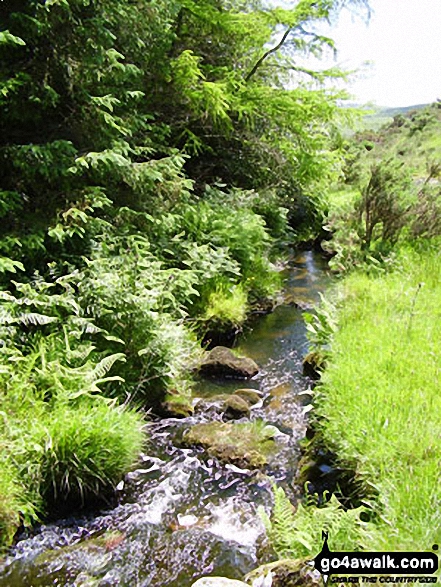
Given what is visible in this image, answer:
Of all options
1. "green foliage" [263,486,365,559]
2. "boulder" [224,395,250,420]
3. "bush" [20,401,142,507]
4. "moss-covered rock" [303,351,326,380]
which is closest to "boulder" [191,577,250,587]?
"green foliage" [263,486,365,559]

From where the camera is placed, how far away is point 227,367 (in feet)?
23.0

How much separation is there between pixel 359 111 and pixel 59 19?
9.26 metres

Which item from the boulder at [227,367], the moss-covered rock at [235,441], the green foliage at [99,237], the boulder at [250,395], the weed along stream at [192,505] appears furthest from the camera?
the boulder at [227,367]

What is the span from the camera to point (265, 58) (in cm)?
1277

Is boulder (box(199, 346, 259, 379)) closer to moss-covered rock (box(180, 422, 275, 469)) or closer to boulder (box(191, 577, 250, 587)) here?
moss-covered rock (box(180, 422, 275, 469))

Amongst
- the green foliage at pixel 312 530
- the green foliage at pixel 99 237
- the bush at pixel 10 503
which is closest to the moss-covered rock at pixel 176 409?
the green foliage at pixel 99 237

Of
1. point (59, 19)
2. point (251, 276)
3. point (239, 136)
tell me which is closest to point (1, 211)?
point (59, 19)

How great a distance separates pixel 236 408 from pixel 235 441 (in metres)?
0.77

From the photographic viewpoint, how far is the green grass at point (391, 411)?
8.84ft

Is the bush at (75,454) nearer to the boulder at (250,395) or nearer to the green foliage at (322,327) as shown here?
the boulder at (250,395)

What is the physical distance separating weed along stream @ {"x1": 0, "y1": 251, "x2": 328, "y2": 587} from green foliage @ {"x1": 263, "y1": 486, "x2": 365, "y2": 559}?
51 cm

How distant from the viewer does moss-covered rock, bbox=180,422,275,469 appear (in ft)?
16.0

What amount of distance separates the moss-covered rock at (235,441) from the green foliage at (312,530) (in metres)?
1.41

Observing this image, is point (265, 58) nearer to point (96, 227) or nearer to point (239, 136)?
point (239, 136)
